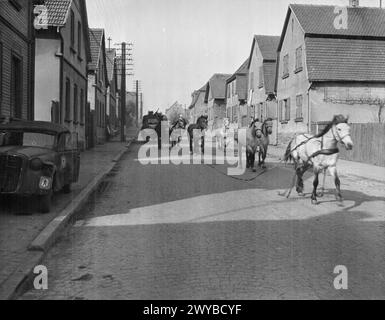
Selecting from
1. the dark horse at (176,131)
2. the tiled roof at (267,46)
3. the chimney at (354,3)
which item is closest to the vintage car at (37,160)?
the dark horse at (176,131)

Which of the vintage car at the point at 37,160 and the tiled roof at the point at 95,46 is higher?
the tiled roof at the point at 95,46

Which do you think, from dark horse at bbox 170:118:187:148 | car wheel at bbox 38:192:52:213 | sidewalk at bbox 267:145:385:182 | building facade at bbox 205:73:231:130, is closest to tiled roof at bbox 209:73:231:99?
building facade at bbox 205:73:231:130

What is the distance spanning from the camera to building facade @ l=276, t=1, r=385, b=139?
84.9 feet

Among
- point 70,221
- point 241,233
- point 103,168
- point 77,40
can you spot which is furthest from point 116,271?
point 77,40

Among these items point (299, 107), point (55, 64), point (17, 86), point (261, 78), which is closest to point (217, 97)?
point (261, 78)

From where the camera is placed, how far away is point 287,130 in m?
29.9

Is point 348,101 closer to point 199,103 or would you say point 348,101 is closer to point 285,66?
point 285,66

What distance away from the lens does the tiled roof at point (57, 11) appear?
18.3m

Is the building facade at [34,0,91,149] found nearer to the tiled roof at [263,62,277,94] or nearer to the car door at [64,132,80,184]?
the car door at [64,132,80,184]

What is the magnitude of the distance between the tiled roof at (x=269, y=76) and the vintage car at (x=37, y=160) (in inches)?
1017

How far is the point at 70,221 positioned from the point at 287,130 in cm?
2359

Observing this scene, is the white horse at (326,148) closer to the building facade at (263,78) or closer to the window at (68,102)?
the window at (68,102)

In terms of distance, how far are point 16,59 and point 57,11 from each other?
529 centimetres
